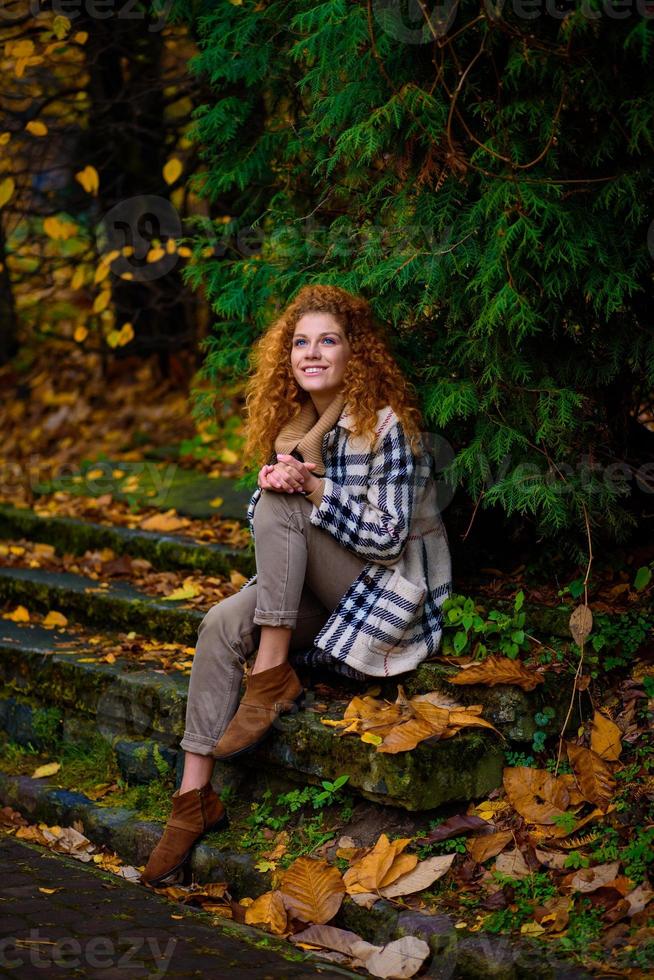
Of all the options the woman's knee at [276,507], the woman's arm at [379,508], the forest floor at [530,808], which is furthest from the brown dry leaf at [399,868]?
the woman's knee at [276,507]

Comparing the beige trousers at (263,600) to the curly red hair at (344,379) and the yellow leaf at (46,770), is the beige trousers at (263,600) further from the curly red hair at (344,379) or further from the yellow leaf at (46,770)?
the yellow leaf at (46,770)

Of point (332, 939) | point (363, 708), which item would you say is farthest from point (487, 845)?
point (363, 708)

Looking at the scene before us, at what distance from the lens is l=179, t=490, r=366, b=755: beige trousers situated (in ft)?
12.5

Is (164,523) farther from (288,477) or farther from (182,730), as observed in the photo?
(288,477)

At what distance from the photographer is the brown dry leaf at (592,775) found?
3.46 metres

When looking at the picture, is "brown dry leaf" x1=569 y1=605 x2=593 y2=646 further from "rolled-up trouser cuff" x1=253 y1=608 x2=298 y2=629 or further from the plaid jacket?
"rolled-up trouser cuff" x1=253 y1=608 x2=298 y2=629

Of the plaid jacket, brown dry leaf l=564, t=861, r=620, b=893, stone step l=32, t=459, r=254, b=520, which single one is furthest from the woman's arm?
stone step l=32, t=459, r=254, b=520

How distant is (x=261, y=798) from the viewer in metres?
3.98

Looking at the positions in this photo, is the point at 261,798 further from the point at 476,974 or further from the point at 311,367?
the point at 311,367

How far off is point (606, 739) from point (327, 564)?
1.14 m

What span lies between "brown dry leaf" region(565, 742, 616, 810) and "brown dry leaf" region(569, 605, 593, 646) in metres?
0.38

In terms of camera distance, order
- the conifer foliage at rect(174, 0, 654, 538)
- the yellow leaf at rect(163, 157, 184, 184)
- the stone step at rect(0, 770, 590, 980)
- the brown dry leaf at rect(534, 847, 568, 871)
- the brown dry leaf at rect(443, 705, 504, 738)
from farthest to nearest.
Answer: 1. the yellow leaf at rect(163, 157, 184, 184)
2. the brown dry leaf at rect(443, 705, 504, 738)
3. the conifer foliage at rect(174, 0, 654, 538)
4. the brown dry leaf at rect(534, 847, 568, 871)
5. the stone step at rect(0, 770, 590, 980)

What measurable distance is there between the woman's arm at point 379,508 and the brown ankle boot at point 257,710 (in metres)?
0.52

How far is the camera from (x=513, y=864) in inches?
131
